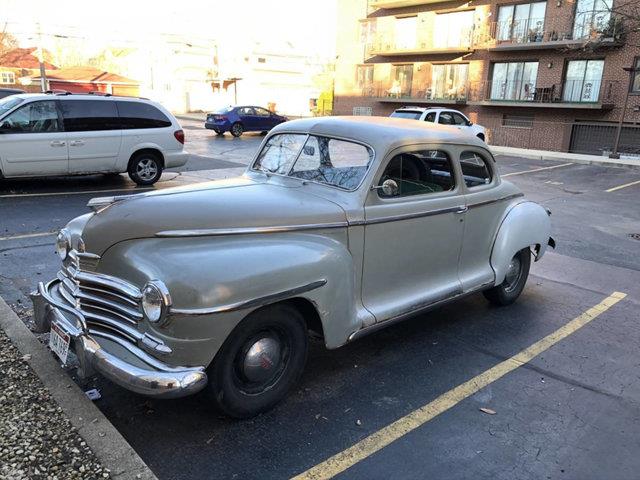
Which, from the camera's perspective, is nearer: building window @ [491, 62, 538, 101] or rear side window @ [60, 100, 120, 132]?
rear side window @ [60, 100, 120, 132]

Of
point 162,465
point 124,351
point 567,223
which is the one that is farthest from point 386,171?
point 567,223

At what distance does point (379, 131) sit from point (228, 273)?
1.91 meters

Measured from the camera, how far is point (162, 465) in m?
2.97

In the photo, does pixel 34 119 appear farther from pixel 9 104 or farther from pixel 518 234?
pixel 518 234

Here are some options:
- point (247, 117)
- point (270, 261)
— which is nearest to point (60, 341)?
point (270, 261)

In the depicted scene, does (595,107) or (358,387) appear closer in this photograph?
(358,387)

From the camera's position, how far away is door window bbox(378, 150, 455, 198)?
4293 mm

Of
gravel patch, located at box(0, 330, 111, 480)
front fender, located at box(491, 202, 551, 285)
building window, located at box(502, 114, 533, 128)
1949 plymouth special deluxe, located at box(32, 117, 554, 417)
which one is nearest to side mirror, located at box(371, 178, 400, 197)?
1949 plymouth special deluxe, located at box(32, 117, 554, 417)

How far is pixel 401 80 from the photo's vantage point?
32156 mm

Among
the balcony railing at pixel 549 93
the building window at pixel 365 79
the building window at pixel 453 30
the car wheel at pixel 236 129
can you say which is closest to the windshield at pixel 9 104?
the car wheel at pixel 236 129

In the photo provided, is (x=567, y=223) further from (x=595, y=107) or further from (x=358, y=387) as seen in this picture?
(x=595, y=107)

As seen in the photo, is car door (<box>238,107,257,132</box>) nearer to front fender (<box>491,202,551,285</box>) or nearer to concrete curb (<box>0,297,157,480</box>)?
front fender (<box>491,202,551,285</box>)

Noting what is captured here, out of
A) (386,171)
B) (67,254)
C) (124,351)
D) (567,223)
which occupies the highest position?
(386,171)

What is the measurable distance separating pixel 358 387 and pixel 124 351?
167 cm
